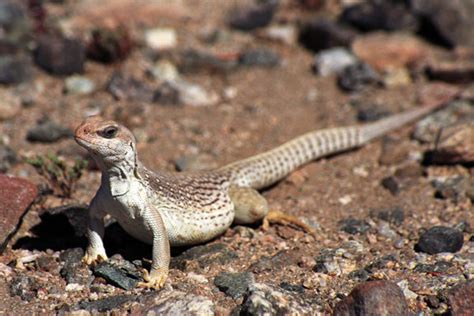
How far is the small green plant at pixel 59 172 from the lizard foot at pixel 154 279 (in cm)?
195

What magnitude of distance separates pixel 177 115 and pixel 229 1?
3985 mm

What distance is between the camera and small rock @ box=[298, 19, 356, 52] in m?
11.1

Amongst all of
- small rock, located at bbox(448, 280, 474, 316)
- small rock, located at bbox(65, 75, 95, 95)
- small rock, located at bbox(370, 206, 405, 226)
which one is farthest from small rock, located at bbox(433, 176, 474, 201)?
small rock, located at bbox(65, 75, 95, 95)

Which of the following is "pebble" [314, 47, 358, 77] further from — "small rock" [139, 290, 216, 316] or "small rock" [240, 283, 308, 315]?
"small rock" [139, 290, 216, 316]

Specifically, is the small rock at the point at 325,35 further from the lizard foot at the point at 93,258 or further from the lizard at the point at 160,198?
the lizard foot at the point at 93,258

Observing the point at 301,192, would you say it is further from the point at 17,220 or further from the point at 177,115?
the point at 17,220

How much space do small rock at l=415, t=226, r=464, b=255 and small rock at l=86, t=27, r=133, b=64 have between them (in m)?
5.88

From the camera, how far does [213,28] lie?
12.0m

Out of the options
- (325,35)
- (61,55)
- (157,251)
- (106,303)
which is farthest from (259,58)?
(106,303)

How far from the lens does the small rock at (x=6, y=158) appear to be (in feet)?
26.0

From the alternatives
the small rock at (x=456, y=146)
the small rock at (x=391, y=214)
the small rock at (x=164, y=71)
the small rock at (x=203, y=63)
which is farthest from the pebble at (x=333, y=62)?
the small rock at (x=391, y=214)

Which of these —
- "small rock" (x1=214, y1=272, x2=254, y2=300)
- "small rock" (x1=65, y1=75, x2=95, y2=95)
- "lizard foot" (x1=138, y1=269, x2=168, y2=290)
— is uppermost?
"lizard foot" (x1=138, y1=269, x2=168, y2=290)

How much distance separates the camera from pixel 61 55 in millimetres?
10148

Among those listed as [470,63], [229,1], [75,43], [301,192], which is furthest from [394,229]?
[229,1]
